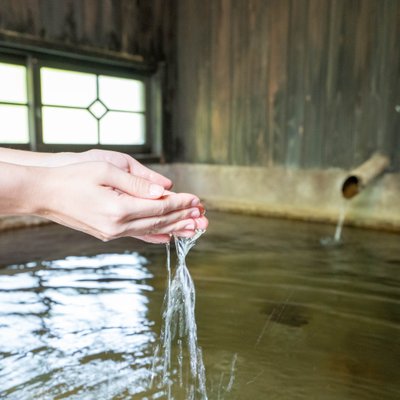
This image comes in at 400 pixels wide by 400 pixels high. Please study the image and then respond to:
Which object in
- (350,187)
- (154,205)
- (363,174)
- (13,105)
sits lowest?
(350,187)

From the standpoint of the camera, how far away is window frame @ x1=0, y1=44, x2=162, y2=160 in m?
4.01

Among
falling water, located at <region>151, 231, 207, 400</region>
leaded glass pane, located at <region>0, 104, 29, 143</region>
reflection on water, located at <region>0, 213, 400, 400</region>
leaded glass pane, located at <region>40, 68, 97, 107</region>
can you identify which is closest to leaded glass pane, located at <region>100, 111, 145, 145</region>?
leaded glass pane, located at <region>40, 68, 97, 107</region>

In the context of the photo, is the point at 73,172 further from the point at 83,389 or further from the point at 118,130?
the point at 118,130

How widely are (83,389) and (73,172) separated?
802 millimetres

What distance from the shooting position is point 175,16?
202 inches

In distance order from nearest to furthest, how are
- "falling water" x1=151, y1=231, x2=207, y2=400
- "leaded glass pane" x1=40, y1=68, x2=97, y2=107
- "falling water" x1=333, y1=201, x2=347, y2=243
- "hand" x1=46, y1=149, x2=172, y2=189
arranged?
"hand" x1=46, y1=149, x2=172, y2=189 < "falling water" x1=151, y1=231, x2=207, y2=400 < "falling water" x1=333, y1=201, x2=347, y2=243 < "leaded glass pane" x1=40, y1=68, x2=97, y2=107

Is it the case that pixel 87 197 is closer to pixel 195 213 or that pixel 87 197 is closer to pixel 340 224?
pixel 195 213

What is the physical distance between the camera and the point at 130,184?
0.96 metres

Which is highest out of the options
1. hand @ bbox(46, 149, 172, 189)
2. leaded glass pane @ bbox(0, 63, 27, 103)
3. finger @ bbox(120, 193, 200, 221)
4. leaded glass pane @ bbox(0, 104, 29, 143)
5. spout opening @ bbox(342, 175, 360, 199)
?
leaded glass pane @ bbox(0, 63, 27, 103)

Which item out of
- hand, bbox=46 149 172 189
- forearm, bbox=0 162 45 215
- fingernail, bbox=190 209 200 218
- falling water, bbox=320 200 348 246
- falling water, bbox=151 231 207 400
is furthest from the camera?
falling water, bbox=320 200 348 246

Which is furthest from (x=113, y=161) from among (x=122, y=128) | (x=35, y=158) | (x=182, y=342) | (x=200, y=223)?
(x=122, y=128)

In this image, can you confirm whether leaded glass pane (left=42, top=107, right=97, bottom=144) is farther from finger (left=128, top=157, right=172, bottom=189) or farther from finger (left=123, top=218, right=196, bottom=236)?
finger (left=123, top=218, right=196, bottom=236)

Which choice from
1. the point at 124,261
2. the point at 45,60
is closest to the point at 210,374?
the point at 124,261

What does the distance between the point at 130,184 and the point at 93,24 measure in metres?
3.93
